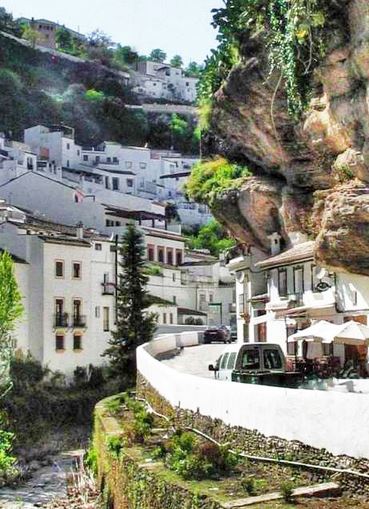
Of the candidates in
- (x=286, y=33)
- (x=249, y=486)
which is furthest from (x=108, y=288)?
(x=249, y=486)

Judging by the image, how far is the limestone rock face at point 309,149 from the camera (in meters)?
25.1

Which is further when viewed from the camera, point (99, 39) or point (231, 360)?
point (99, 39)

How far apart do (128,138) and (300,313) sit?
9612 centimetres

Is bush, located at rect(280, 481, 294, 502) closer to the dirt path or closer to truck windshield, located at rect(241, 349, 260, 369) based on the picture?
truck windshield, located at rect(241, 349, 260, 369)

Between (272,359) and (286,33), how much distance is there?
32.9 ft

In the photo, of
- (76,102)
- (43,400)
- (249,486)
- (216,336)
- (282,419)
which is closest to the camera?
(249,486)

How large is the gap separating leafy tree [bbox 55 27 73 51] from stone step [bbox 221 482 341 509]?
15179cm

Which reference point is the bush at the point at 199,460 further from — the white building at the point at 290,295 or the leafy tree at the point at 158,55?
the leafy tree at the point at 158,55

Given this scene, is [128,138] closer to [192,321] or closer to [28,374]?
[192,321]

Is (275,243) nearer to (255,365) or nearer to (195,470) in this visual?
(255,365)

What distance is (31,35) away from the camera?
142125mm

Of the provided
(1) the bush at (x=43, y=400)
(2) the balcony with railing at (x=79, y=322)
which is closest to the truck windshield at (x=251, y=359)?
(1) the bush at (x=43, y=400)

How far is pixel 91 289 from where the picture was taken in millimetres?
53375

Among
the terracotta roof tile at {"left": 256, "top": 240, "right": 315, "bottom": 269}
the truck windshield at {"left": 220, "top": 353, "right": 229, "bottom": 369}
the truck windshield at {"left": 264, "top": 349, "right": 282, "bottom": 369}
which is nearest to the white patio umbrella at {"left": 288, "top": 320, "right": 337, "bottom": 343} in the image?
the truck windshield at {"left": 264, "top": 349, "right": 282, "bottom": 369}
